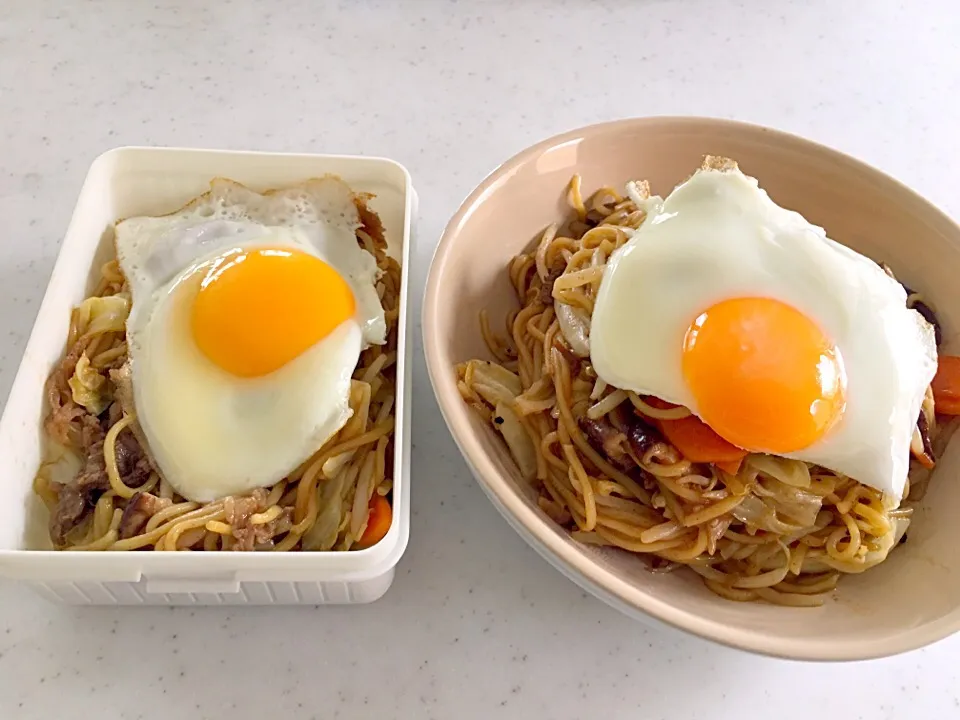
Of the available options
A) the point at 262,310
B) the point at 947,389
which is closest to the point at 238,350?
the point at 262,310

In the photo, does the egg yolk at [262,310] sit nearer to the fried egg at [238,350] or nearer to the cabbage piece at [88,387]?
the fried egg at [238,350]

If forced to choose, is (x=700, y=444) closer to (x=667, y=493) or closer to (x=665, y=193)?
(x=667, y=493)

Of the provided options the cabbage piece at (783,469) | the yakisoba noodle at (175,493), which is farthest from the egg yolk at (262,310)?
the cabbage piece at (783,469)

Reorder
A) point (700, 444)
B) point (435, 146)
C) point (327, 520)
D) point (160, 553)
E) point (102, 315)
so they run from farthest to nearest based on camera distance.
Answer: point (435, 146)
point (102, 315)
point (327, 520)
point (700, 444)
point (160, 553)

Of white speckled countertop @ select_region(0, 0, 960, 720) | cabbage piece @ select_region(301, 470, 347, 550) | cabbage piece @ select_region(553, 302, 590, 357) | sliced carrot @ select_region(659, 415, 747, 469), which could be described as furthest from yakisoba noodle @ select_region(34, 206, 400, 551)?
sliced carrot @ select_region(659, 415, 747, 469)

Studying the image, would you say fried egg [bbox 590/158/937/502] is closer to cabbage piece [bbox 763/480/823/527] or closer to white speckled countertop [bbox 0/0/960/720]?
cabbage piece [bbox 763/480/823/527]

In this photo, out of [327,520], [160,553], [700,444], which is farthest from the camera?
[327,520]
